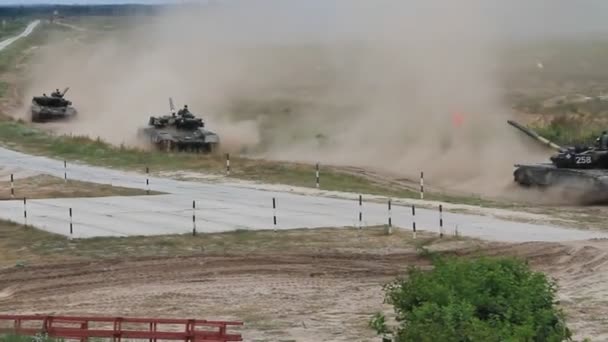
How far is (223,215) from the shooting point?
3009 centimetres

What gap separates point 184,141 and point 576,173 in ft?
62.7

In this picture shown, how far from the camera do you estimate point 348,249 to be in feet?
80.7

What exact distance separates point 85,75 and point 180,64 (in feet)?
29.0

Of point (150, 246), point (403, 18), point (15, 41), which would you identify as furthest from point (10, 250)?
point (15, 41)

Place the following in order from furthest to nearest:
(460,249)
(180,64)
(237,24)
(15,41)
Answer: (15,41)
(237,24)
(180,64)
(460,249)

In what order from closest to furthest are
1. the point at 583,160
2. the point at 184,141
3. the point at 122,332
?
the point at 122,332 < the point at 583,160 < the point at 184,141

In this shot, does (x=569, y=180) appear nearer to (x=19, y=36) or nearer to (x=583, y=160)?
(x=583, y=160)

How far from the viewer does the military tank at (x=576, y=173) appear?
34.0 metres

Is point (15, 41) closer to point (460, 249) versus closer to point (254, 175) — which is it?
point (254, 175)

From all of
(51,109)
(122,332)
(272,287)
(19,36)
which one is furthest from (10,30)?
(122,332)

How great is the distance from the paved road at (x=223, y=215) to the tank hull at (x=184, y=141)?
11527mm

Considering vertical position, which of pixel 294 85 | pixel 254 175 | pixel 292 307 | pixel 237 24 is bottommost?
pixel 292 307

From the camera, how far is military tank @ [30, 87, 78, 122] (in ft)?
215

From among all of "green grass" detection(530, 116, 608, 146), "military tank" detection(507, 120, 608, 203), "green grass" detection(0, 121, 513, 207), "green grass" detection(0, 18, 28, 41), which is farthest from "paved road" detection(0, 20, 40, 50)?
"military tank" detection(507, 120, 608, 203)
